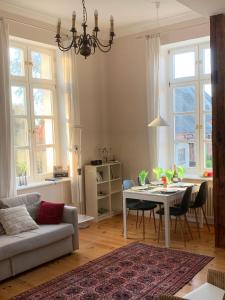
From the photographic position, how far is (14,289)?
3.46m

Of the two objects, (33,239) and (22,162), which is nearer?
(33,239)

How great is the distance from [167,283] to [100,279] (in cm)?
71

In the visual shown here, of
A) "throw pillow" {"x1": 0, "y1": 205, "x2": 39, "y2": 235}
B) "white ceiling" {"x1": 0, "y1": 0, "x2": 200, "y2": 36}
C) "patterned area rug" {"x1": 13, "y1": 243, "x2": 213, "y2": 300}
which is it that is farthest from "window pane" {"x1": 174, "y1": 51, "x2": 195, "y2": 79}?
"throw pillow" {"x1": 0, "y1": 205, "x2": 39, "y2": 235}

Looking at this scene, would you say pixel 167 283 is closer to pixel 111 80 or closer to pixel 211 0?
pixel 211 0

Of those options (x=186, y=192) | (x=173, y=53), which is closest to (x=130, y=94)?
(x=173, y=53)

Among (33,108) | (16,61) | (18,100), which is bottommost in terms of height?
(33,108)

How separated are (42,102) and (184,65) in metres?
2.54

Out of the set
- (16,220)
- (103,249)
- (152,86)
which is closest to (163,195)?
(103,249)

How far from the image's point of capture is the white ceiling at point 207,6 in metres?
3.81

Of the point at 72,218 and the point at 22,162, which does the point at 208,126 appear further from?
the point at 22,162

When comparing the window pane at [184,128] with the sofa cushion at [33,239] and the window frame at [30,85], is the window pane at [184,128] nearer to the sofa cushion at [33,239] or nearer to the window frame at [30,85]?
the window frame at [30,85]

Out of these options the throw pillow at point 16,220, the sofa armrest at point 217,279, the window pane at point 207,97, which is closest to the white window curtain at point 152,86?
the window pane at point 207,97

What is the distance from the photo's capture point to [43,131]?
5.62m

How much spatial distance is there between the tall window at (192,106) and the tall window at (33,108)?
2.16 meters
